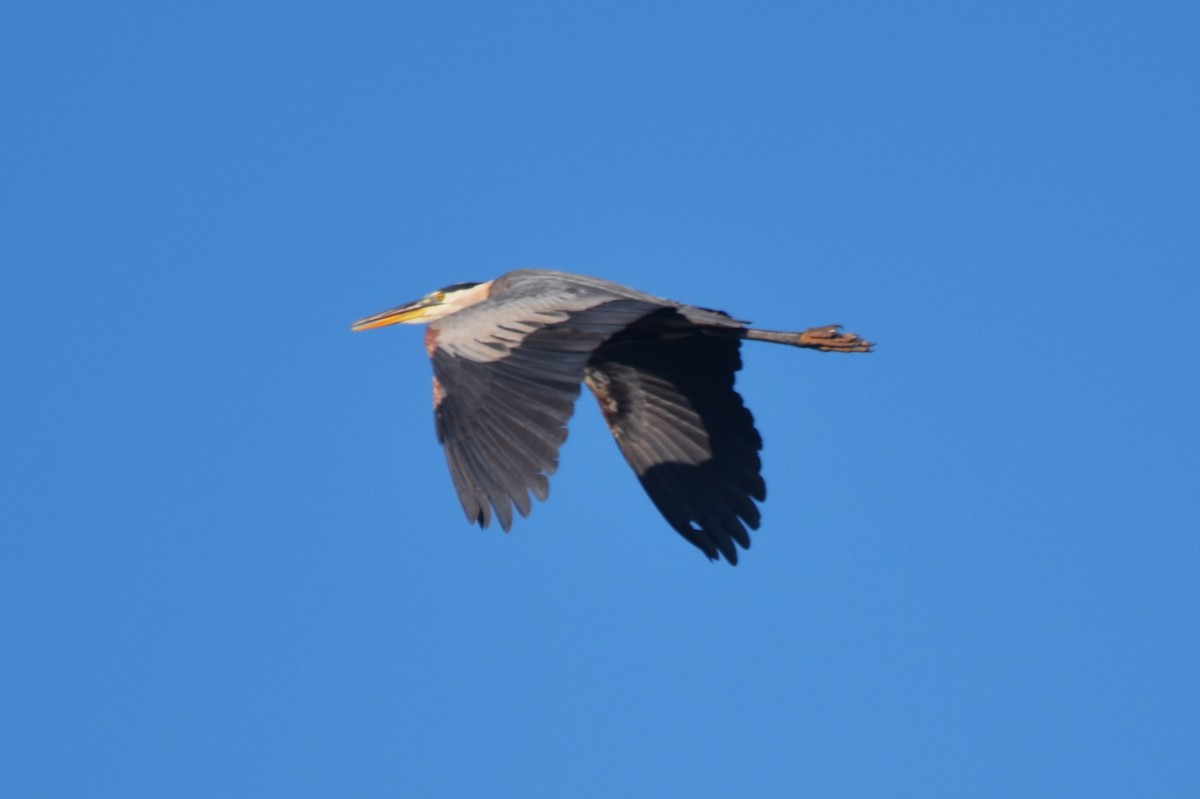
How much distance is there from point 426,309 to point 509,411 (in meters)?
4.42

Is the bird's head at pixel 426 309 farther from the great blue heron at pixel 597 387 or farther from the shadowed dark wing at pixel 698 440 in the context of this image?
the shadowed dark wing at pixel 698 440

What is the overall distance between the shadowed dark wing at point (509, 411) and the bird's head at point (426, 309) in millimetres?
3522

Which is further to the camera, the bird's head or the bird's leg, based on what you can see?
the bird's head

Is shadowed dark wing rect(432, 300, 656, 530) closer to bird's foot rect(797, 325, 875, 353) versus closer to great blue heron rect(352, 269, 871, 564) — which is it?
great blue heron rect(352, 269, 871, 564)

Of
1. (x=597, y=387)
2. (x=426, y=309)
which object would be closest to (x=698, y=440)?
(x=597, y=387)

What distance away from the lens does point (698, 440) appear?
12.3 meters

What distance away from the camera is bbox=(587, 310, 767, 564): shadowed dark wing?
39.9ft

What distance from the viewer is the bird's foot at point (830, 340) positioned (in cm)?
1198

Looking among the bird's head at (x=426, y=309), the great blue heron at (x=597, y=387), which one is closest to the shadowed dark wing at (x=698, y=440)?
the great blue heron at (x=597, y=387)

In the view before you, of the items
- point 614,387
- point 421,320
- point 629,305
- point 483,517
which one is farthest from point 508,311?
point 421,320

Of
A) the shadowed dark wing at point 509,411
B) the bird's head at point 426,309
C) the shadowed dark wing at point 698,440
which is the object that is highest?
the bird's head at point 426,309

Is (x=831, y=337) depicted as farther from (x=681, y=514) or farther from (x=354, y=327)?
(x=354, y=327)

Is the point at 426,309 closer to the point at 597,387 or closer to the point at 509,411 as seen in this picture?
the point at 597,387

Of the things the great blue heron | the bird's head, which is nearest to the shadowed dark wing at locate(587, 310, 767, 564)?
the great blue heron
